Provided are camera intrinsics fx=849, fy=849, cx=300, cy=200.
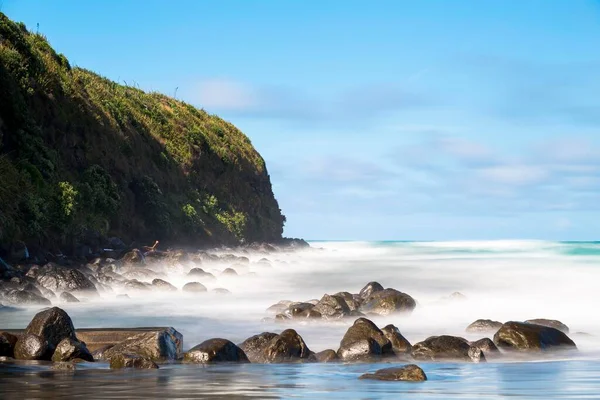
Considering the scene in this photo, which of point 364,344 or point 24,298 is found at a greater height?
point 24,298

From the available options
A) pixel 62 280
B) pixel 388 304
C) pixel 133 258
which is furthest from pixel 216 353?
pixel 133 258

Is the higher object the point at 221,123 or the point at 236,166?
the point at 221,123

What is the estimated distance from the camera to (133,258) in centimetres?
3675

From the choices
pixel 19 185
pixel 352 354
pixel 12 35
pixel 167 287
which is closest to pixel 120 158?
pixel 12 35

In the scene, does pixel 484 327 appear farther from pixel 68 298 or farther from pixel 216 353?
pixel 68 298

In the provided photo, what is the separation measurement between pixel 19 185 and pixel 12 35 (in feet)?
32.3

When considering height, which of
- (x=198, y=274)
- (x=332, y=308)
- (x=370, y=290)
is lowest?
(x=332, y=308)

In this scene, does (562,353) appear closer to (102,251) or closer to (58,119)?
(102,251)

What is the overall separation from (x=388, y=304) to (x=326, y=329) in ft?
11.5

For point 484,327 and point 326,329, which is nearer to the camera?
point 484,327

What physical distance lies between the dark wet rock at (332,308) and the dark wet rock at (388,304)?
1222 mm

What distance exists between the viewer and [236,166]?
72.8 meters

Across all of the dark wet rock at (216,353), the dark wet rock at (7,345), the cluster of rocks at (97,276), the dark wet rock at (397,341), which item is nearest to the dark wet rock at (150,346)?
the dark wet rock at (216,353)

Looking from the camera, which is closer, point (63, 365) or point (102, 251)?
point (63, 365)
